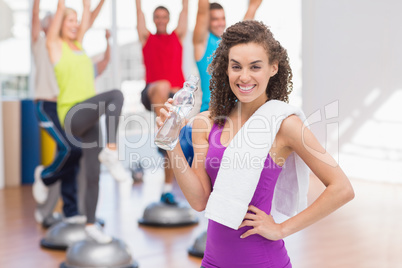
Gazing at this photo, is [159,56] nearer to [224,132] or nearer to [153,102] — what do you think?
[153,102]

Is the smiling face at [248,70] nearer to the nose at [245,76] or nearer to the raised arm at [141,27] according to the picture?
the nose at [245,76]

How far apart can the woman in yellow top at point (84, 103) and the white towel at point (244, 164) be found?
1.66m

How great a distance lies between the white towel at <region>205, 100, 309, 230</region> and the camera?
1460 millimetres

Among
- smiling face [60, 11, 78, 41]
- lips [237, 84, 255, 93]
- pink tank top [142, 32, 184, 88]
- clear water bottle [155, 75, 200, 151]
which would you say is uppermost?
smiling face [60, 11, 78, 41]

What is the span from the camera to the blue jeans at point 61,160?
3688mm

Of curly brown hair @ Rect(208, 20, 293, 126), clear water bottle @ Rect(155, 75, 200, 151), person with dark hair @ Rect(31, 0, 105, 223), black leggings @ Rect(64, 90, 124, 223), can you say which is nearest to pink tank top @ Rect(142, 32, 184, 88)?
person with dark hair @ Rect(31, 0, 105, 223)

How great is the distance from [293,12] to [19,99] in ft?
9.97

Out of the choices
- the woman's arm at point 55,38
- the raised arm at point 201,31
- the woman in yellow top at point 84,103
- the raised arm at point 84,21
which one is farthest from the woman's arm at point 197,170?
the raised arm at point 84,21

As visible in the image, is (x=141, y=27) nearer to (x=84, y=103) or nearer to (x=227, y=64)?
(x=84, y=103)

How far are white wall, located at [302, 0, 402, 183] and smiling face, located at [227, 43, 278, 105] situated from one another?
318cm

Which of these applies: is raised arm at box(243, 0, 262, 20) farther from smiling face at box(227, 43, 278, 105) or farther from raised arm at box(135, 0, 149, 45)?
smiling face at box(227, 43, 278, 105)

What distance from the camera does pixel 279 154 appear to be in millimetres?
1523

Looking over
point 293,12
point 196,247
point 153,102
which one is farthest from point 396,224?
point 293,12

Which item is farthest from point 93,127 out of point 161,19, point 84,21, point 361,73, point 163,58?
point 361,73
